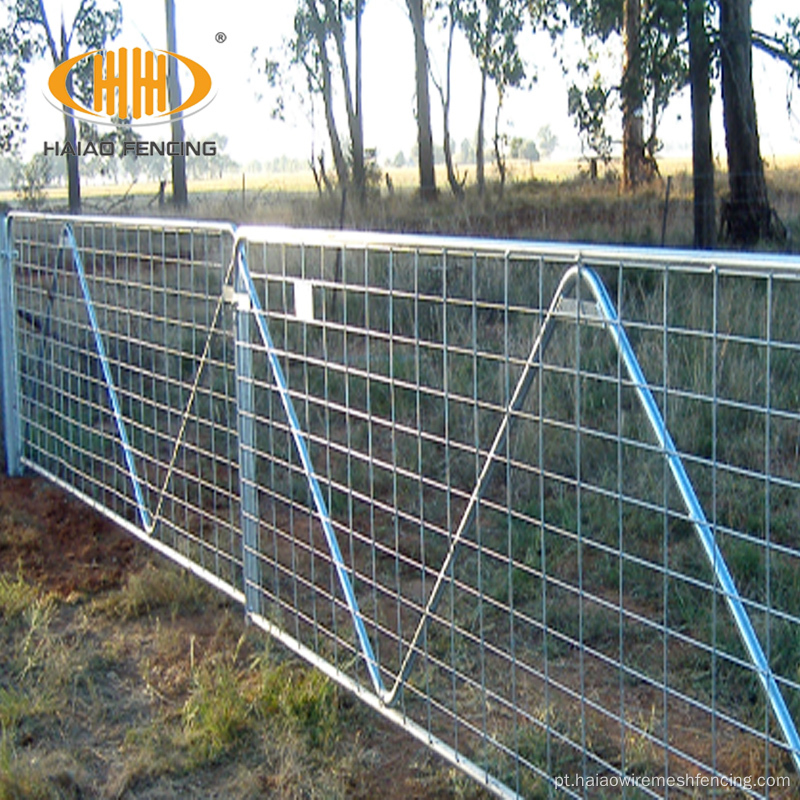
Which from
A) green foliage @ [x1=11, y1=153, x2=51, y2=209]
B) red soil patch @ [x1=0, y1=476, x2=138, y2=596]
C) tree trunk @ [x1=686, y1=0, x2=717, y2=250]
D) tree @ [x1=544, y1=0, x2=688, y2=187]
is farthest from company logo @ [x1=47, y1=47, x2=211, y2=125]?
red soil patch @ [x1=0, y1=476, x2=138, y2=596]

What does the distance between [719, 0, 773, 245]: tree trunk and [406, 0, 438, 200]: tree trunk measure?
54.5 feet

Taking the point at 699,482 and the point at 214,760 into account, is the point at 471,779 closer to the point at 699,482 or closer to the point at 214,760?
the point at 214,760

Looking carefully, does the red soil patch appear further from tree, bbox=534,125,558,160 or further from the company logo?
tree, bbox=534,125,558,160

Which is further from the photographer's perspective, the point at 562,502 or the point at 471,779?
the point at 562,502

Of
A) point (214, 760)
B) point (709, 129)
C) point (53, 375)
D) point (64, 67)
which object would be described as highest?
point (64, 67)

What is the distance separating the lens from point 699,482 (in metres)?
6.05

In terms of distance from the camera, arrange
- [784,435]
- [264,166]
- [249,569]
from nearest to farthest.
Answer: [249,569], [784,435], [264,166]

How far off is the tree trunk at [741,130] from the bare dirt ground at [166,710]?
11475 mm

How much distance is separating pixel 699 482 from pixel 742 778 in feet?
8.63

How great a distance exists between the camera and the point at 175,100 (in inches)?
1248

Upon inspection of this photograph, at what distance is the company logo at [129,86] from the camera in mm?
31875

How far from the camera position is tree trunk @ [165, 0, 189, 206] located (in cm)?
3103

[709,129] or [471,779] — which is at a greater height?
[709,129]

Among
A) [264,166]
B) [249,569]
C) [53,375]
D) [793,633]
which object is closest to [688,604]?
[793,633]
